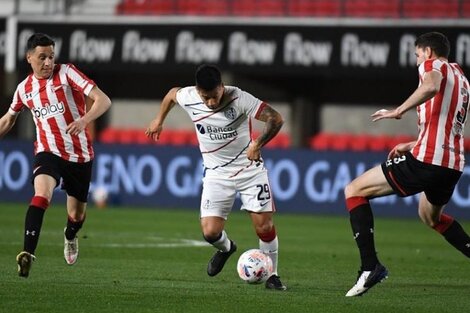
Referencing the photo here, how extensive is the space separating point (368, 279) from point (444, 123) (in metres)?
1.43

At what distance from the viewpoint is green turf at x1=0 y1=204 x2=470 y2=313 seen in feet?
28.1

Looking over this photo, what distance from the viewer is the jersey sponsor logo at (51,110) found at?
426 inches

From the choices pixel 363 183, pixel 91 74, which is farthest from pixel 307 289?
pixel 91 74

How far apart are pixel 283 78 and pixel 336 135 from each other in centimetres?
182

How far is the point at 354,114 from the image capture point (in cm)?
2720

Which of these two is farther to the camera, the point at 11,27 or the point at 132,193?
the point at 11,27

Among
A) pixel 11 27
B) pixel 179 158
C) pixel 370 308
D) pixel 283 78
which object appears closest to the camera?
pixel 370 308

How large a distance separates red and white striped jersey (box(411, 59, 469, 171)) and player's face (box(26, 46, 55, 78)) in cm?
354

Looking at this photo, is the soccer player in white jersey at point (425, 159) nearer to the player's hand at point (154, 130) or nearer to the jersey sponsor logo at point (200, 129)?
the jersey sponsor logo at point (200, 129)

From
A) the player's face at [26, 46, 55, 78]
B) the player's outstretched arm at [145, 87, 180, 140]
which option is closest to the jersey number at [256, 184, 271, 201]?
the player's outstretched arm at [145, 87, 180, 140]

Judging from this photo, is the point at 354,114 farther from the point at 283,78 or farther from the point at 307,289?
the point at 307,289

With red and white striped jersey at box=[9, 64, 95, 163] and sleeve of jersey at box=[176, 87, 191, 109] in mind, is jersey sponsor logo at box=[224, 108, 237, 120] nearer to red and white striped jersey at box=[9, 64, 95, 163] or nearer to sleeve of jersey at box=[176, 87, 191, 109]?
sleeve of jersey at box=[176, 87, 191, 109]

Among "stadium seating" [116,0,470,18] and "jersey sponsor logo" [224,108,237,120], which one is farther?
"stadium seating" [116,0,470,18]

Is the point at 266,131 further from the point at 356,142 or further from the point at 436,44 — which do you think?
the point at 356,142
